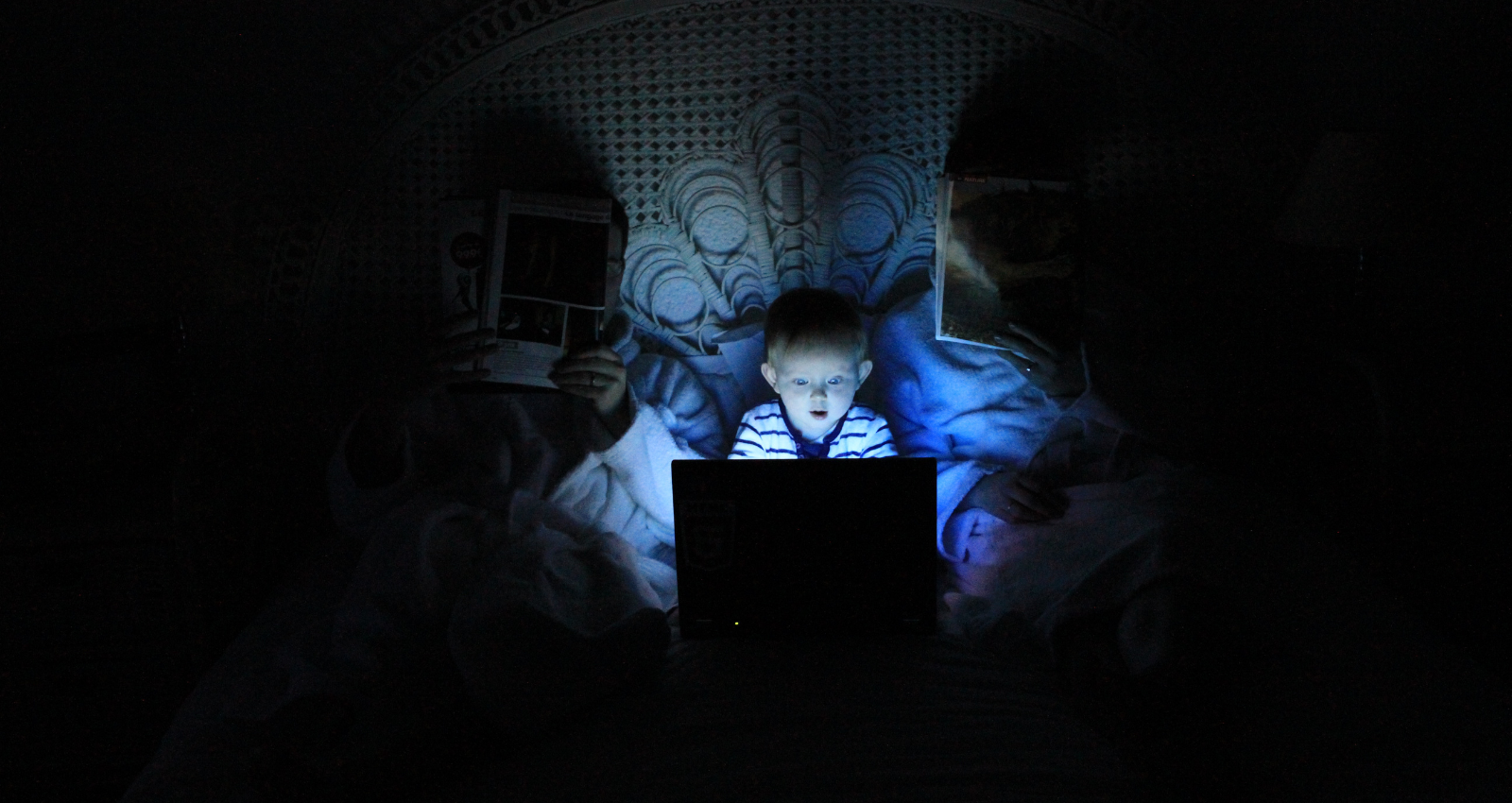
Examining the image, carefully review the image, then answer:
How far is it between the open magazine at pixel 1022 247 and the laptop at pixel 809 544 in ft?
1.71

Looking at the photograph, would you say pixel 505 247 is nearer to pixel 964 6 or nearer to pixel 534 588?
pixel 534 588

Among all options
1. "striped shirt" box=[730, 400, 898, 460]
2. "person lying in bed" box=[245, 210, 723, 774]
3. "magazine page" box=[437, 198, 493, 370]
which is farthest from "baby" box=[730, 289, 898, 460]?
"magazine page" box=[437, 198, 493, 370]

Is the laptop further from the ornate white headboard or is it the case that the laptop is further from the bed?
the ornate white headboard

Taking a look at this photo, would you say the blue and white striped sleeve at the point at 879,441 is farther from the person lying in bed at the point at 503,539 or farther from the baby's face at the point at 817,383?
the person lying in bed at the point at 503,539

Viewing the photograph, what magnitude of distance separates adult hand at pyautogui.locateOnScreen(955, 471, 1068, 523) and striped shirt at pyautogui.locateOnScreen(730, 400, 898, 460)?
19 cm

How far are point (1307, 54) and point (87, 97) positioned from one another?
2.19 meters

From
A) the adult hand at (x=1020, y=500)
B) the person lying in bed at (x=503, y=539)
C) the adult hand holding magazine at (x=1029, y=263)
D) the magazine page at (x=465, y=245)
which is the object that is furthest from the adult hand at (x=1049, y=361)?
the magazine page at (x=465, y=245)

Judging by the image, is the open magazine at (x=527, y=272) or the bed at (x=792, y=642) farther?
the open magazine at (x=527, y=272)

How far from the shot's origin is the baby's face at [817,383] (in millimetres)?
1560

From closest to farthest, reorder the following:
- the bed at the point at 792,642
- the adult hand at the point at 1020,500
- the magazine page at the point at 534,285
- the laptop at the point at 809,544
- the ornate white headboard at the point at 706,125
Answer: the bed at the point at 792,642, the laptop at the point at 809,544, the adult hand at the point at 1020,500, the magazine page at the point at 534,285, the ornate white headboard at the point at 706,125

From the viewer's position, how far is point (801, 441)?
166cm

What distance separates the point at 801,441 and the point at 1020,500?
37 cm

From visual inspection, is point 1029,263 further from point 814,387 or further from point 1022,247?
point 814,387

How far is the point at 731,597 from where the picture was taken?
1318mm
